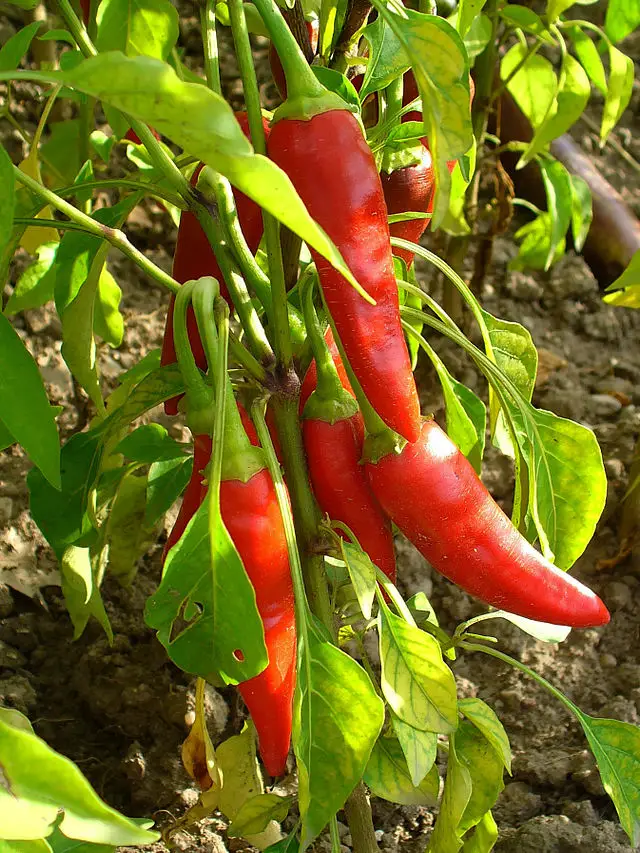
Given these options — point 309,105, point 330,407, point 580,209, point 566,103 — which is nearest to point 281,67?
point 309,105

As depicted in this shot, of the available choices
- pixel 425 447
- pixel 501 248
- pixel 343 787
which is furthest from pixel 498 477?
pixel 343 787

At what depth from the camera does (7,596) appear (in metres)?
1.29

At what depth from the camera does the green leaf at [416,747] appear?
28.2 inches

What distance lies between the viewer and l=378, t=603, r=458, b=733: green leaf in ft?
2.38

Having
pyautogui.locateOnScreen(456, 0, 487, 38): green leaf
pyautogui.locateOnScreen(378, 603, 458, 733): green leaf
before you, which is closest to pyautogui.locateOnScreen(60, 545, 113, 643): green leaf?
pyautogui.locateOnScreen(378, 603, 458, 733): green leaf

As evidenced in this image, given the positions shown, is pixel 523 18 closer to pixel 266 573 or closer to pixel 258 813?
pixel 266 573

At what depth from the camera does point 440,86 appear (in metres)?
0.61

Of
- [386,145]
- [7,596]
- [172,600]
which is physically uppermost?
[386,145]

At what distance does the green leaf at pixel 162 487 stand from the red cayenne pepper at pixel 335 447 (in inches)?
12.3

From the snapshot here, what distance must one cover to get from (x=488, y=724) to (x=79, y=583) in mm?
408

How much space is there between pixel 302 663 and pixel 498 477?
86 centimetres

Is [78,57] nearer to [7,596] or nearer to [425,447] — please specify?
[425,447]

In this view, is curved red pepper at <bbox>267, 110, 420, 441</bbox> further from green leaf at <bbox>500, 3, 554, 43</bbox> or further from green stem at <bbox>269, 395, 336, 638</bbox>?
green leaf at <bbox>500, 3, 554, 43</bbox>

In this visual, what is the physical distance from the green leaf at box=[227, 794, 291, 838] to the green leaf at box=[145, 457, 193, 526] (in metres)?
0.32
